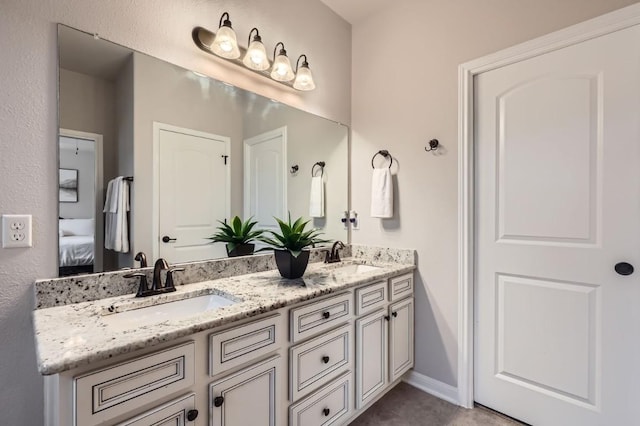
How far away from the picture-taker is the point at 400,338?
195cm

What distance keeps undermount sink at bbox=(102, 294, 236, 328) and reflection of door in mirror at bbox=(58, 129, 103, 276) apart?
0.87 feet

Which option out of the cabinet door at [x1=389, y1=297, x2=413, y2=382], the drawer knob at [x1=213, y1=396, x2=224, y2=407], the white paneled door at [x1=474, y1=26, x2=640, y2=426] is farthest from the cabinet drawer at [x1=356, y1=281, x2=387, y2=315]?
the drawer knob at [x1=213, y1=396, x2=224, y2=407]

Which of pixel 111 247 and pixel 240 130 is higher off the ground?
pixel 240 130

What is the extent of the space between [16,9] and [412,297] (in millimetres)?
2341

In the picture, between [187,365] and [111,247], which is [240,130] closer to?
[111,247]

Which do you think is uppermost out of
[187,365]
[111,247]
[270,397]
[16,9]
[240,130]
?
[16,9]

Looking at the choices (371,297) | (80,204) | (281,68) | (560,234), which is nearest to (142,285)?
(80,204)

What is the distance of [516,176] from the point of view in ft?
5.64

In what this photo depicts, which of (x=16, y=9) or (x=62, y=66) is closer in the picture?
(x=16, y=9)

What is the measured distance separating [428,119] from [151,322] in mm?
1894

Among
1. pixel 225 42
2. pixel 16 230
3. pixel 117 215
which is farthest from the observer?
pixel 225 42

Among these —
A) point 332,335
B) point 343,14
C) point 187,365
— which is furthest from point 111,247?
point 343,14

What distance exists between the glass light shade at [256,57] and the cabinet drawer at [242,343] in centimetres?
136

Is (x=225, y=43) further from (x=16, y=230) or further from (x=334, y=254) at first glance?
(x=334, y=254)
